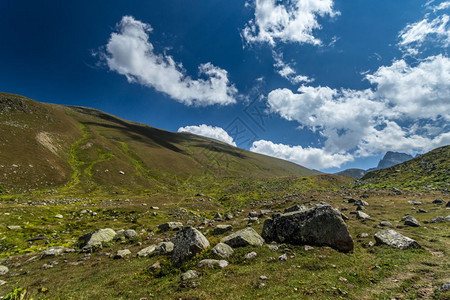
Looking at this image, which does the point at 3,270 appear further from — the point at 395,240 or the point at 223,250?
the point at 395,240

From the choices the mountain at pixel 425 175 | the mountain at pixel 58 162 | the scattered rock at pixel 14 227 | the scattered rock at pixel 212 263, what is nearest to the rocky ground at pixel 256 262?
the scattered rock at pixel 212 263

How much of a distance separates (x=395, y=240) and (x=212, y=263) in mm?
16141

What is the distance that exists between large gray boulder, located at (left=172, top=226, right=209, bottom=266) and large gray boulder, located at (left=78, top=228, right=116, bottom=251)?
1314cm

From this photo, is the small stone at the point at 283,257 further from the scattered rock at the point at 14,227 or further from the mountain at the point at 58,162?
the mountain at the point at 58,162

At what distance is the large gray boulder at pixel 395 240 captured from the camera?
15.7 meters

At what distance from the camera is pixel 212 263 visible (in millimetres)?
14812

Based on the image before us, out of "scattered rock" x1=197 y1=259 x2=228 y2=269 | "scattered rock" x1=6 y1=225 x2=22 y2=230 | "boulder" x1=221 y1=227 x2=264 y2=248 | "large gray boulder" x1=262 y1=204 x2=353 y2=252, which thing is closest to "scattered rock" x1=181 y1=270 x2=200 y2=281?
"scattered rock" x1=197 y1=259 x2=228 y2=269

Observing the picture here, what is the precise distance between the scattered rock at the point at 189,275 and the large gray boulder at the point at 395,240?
1640cm

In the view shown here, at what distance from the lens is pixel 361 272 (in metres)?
12.5

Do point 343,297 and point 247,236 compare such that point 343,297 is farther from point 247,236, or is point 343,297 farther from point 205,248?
point 205,248

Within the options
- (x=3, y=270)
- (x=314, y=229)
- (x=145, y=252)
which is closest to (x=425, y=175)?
(x=314, y=229)

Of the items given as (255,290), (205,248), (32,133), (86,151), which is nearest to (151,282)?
(205,248)

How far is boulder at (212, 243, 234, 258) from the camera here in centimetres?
1616

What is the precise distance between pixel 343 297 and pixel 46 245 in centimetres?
3488
